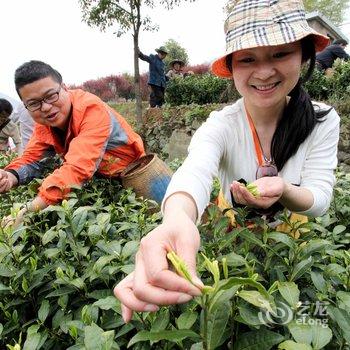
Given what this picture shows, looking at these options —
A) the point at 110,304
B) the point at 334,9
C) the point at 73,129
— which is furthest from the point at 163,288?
the point at 334,9

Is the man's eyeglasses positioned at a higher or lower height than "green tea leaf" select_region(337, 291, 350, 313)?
higher

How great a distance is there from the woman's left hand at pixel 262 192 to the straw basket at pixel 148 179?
1.36 metres

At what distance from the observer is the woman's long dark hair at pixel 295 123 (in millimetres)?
1526

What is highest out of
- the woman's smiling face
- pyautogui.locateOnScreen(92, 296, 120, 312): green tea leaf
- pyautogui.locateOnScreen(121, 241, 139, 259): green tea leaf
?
the woman's smiling face

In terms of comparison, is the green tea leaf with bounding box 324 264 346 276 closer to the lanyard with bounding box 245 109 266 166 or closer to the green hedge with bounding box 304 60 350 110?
the lanyard with bounding box 245 109 266 166

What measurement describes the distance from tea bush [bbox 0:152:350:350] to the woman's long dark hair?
0.33 metres

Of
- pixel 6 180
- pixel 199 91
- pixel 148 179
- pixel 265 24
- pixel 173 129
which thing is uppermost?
pixel 265 24

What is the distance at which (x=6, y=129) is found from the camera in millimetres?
6129

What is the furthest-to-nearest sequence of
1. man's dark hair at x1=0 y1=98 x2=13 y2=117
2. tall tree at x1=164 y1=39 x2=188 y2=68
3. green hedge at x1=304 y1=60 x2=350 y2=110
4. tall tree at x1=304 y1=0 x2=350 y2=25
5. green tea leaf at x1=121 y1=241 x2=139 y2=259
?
tall tree at x1=304 y1=0 x2=350 y2=25 → tall tree at x1=164 y1=39 x2=188 y2=68 → green hedge at x1=304 y1=60 x2=350 y2=110 → man's dark hair at x1=0 y1=98 x2=13 y2=117 → green tea leaf at x1=121 y1=241 x2=139 y2=259

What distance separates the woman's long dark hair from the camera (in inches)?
60.1

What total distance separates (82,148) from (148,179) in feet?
1.47

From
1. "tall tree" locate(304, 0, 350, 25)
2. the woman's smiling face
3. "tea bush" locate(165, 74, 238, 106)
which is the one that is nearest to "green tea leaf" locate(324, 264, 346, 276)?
the woman's smiling face

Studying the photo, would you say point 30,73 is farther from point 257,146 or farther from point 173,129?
point 173,129

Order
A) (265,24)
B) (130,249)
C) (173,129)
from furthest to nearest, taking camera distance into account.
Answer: (173,129), (265,24), (130,249)
